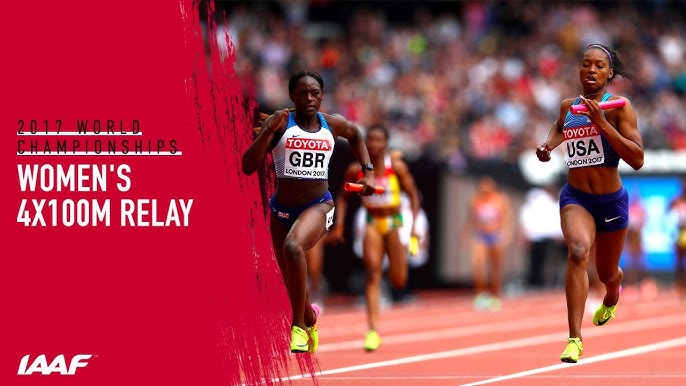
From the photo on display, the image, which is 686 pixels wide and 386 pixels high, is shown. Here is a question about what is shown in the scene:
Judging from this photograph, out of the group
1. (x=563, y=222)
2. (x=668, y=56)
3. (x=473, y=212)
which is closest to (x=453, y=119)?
(x=473, y=212)

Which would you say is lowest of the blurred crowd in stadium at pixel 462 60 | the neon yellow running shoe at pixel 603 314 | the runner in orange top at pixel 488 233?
the neon yellow running shoe at pixel 603 314

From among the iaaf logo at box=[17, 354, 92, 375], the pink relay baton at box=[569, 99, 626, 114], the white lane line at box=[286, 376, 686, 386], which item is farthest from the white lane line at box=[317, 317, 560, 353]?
the pink relay baton at box=[569, 99, 626, 114]

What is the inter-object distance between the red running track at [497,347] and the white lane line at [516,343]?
0.04ft

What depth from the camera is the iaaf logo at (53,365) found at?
10.5 m

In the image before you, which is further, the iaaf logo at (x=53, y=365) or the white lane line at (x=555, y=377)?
the white lane line at (x=555, y=377)

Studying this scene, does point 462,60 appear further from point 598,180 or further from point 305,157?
point 305,157

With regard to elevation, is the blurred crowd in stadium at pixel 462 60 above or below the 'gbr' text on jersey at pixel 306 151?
above

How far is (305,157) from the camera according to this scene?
11.3 metres

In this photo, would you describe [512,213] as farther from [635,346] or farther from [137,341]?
[137,341]

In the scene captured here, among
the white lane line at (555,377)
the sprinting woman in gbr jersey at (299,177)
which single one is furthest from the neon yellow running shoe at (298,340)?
the white lane line at (555,377)

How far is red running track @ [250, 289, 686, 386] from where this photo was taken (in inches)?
480

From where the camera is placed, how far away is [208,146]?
10.8 metres

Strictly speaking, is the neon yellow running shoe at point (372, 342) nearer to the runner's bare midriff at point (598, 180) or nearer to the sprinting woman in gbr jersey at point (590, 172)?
the sprinting woman in gbr jersey at point (590, 172)

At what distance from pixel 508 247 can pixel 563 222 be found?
18184 millimetres
